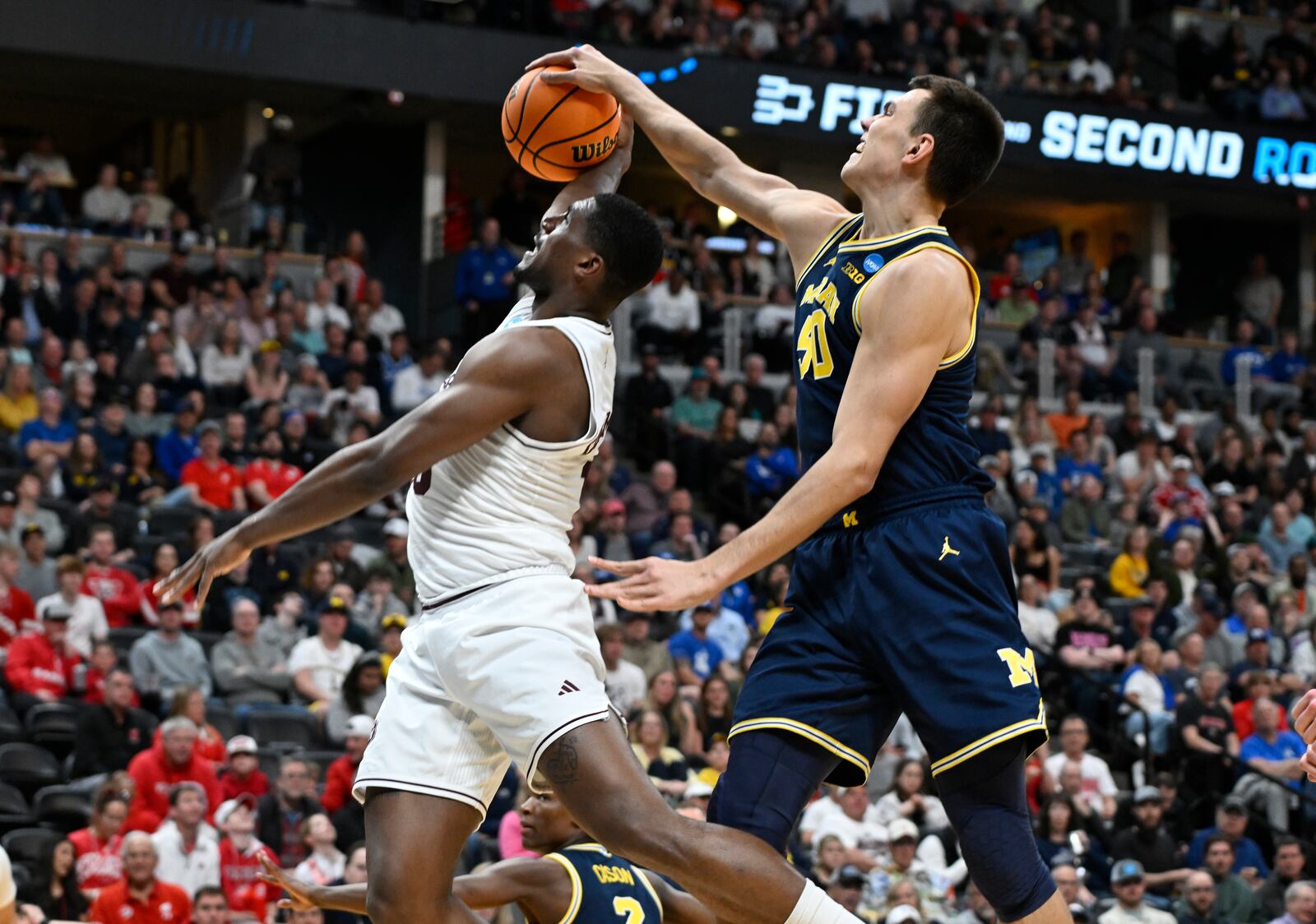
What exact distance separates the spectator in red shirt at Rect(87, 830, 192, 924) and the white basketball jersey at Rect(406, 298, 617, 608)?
570 centimetres

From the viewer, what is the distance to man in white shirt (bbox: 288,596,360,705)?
485 inches

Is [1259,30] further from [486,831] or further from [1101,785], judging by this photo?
[486,831]

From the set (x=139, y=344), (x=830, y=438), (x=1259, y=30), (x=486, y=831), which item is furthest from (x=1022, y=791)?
(x=1259, y=30)

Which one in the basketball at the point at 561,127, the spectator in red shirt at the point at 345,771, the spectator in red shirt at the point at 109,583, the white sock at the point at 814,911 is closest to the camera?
the white sock at the point at 814,911

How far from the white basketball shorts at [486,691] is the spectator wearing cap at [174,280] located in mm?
12720

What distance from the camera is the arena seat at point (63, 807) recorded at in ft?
34.3

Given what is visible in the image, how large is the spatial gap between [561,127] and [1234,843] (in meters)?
9.54

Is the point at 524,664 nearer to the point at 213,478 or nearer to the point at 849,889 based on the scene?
the point at 849,889

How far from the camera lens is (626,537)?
50.9 feet

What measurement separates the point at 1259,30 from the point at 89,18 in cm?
1694

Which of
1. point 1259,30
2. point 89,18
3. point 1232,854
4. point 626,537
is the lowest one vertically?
point 1232,854

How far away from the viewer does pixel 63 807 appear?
10484mm

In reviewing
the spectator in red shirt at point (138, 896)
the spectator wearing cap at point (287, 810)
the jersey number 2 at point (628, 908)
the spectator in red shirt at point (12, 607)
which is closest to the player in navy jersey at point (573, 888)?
the jersey number 2 at point (628, 908)

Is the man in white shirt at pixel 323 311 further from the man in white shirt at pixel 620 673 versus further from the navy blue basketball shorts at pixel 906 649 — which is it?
the navy blue basketball shorts at pixel 906 649
